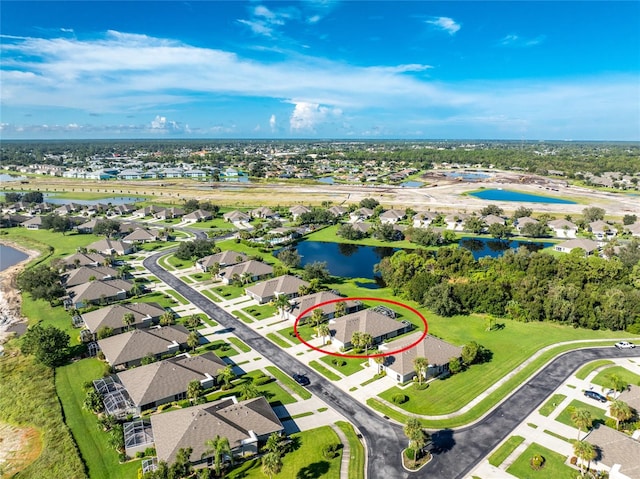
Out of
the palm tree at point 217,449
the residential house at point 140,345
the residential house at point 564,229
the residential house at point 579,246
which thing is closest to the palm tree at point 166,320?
the residential house at point 140,345

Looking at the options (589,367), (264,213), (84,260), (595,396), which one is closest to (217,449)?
(595,396)

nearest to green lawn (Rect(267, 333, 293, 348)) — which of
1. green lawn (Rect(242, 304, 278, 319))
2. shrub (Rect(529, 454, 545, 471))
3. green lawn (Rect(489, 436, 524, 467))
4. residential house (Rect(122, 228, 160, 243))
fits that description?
green lawn (Rect(242, 304, 278, 319))

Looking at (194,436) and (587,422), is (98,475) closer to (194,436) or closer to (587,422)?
(194,436)

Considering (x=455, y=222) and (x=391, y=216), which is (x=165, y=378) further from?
(x=455, y=222)

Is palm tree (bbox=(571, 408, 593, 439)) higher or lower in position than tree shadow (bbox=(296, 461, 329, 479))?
higher

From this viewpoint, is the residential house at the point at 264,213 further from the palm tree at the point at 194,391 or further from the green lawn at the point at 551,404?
the green lawn at the point at 551,404

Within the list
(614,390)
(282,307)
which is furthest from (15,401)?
(614,390)

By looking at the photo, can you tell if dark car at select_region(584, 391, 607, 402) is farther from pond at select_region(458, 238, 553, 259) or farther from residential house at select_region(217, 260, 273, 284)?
pond at select_region(458, 238, 553, 259)
